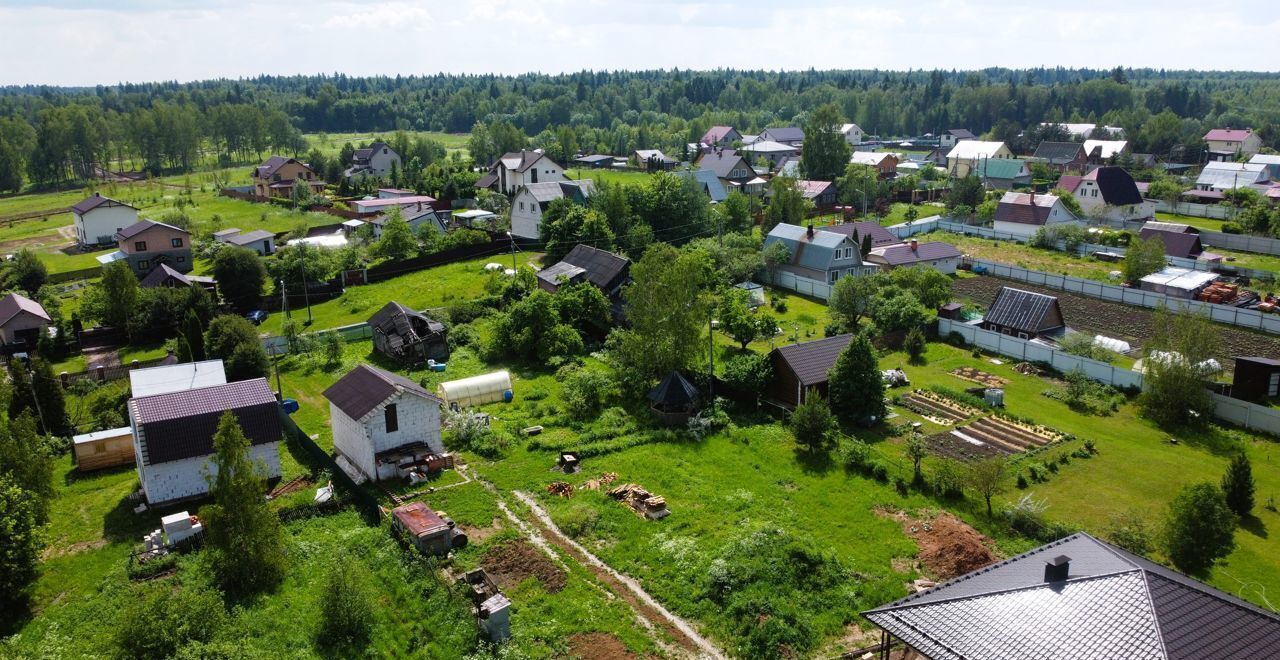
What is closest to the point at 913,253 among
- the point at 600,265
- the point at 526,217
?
the point at 600,265

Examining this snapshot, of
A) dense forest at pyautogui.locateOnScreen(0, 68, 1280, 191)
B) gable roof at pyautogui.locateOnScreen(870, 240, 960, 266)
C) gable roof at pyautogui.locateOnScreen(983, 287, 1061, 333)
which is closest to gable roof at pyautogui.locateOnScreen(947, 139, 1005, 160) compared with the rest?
dense forest at pyautogui.locateOnScreen(0, 68, 1280, 191)

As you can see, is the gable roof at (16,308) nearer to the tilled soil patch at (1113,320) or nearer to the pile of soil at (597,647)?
the pile of soil at (597,647)

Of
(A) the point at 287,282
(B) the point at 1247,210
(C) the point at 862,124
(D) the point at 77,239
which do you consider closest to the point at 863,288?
(A) the point at 287,282

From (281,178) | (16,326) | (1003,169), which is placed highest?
(281,178)

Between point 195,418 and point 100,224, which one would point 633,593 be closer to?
point 195,418

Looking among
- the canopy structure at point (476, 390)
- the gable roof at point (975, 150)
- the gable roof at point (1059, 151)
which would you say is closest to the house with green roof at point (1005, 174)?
the gable roof at point (975, 150)

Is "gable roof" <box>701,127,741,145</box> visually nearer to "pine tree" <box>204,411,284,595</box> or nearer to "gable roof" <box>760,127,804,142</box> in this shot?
"gable roof" <box>760,127,804,142</box>
